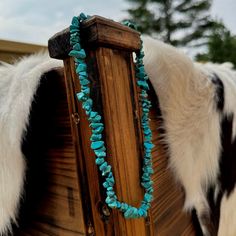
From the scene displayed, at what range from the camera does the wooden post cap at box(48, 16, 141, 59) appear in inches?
11.9

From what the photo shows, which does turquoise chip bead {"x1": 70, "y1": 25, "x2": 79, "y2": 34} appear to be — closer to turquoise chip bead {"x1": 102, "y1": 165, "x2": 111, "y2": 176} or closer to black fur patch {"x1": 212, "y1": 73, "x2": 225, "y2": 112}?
turquoise chip bead {"x1": 102, "y1": 165, "x2": 111, "y2": 176}

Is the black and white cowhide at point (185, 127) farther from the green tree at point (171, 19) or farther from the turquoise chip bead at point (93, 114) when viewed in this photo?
the green tree at point (171, 19)

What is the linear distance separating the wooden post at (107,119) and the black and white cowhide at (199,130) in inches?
5.4

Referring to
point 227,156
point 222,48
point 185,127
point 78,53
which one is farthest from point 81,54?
point 222,48

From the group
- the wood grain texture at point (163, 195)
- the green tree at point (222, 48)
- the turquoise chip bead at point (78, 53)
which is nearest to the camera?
the turquoise chip bead at point (78, 53)

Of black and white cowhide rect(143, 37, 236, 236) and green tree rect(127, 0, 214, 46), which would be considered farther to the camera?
green tree rect(127, 0, 214, 46)

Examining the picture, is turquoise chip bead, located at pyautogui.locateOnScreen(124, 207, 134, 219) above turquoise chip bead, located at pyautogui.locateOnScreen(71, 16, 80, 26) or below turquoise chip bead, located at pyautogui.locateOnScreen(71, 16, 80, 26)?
below

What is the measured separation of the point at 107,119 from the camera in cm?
32

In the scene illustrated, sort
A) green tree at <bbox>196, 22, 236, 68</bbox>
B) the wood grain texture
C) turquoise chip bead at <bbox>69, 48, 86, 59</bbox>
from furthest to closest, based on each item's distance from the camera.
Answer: green tree at <bbox>196, 22, 236, 68</bbox>, the wood grain texture, turquoise chip bead at <bbox>69, 48, 86, 59</bbox>

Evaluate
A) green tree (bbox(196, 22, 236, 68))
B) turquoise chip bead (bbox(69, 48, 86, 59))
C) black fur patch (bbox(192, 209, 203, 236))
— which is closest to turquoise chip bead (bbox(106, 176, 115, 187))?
turquoise chip bead (bbox(69, 48, 86, 59))

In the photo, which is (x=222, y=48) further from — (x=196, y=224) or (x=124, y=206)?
(x=124, y=206)

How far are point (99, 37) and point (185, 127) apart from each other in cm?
27

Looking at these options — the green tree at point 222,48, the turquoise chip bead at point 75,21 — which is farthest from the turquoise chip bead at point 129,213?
the green tree at point 222,48

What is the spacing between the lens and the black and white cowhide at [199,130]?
481mm
